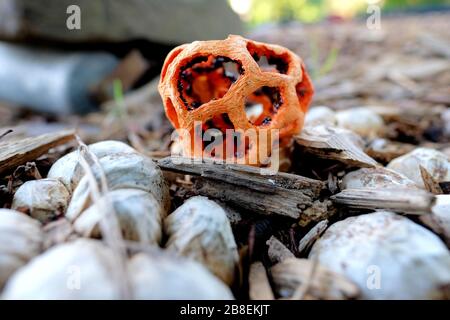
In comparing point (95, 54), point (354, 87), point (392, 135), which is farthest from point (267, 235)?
point (95, 54)

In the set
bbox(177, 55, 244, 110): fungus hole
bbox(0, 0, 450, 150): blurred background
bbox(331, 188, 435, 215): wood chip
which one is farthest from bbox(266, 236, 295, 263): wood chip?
bbox(0, 0, 450, 150): blurred background

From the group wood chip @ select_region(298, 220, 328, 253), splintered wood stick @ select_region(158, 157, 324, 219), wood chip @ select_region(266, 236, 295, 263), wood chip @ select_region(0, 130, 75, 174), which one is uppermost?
wood chip @ select_region(0, 130, 75, 174)

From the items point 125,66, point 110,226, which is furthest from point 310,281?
point 125,66

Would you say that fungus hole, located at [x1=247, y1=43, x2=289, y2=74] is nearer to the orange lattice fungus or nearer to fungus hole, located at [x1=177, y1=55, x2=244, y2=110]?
the orange lattice fungus

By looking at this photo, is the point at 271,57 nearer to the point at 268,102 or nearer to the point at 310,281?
the point at 268,102

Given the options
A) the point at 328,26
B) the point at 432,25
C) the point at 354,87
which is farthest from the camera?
the point at 328,26
